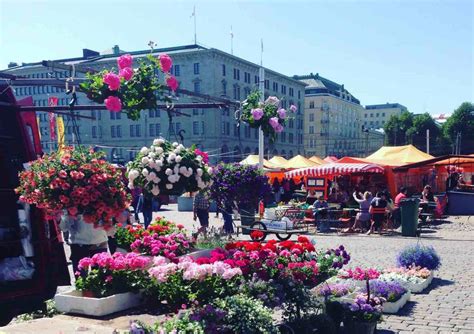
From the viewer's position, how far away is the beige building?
107062 millimetres

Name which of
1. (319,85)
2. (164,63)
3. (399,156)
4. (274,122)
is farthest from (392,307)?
(319,85)

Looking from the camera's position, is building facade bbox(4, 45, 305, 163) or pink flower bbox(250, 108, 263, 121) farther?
building facade bbox(4, 45, 305, 163)

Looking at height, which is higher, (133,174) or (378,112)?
(378,112)

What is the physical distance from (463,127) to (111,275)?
74602 mm

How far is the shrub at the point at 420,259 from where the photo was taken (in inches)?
379

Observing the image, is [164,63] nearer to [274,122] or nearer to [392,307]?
[274,122]

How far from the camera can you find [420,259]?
9.68 m

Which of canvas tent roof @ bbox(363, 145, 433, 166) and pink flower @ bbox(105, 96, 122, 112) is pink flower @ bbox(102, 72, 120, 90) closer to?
pink flower @ bbox(105, 96, 122, 112)

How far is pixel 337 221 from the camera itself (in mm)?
17812

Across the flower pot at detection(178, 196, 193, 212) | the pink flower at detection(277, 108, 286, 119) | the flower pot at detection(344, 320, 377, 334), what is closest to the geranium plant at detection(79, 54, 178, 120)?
the pink flower at detection(277, 108, 286, 119)

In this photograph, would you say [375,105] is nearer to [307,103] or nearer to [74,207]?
[307,103]

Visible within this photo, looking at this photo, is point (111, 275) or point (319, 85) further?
point (319, 85)

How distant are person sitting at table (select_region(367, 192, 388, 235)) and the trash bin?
930mm

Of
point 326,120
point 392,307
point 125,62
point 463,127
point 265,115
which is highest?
point 326,120
